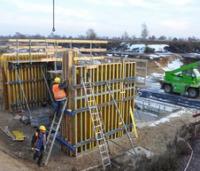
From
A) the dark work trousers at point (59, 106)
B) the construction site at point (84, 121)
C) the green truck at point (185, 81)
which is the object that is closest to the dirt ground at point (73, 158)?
the construction site at point (84, 121)

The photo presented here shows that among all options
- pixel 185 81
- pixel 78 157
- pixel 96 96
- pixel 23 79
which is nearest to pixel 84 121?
pixel 96 96

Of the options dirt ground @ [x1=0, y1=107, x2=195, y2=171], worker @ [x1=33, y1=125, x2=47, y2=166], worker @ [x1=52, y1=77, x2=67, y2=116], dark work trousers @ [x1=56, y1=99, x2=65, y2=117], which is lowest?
dirt ground @ [x1=0, y1=107, x2=195, y2=171]

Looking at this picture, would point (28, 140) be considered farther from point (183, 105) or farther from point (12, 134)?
point (183, 105)

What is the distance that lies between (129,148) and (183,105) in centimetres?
872

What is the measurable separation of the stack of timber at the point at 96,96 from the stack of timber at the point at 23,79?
4340 millimetres

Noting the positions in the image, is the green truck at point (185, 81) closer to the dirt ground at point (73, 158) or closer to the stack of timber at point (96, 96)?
the dirt ground at point (73, 158)

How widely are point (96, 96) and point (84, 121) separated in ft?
3.62

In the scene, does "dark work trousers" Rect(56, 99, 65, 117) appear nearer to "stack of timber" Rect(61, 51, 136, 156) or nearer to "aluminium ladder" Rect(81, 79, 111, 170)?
"stack of timber" Rect(61, 51, 136, 156)

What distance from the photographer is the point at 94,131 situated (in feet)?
37.3

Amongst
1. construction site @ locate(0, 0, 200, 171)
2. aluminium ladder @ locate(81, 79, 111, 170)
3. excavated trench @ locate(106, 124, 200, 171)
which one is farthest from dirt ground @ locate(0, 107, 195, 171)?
excavated trench @ locate(106, 124, 200, 171)

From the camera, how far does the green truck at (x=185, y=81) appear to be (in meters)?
22.0

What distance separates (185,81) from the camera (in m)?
22.5

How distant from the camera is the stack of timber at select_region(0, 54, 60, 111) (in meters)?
15.7

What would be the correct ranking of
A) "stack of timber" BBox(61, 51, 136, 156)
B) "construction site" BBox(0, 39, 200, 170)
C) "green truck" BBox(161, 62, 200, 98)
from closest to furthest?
"construction site" BBox(0, 39, 200, 170) < "stack of timber" BBox(61, 51, 136, 156) < "green truck" BBox(161, 62, 200, 98)
